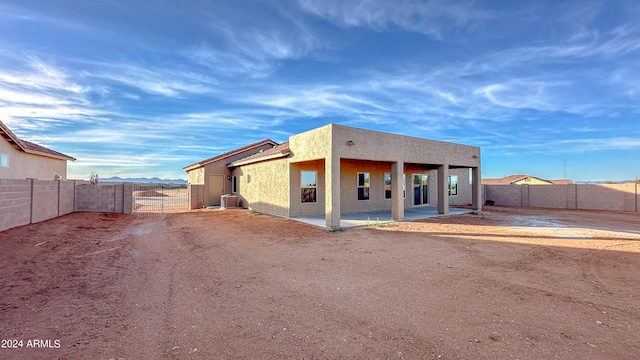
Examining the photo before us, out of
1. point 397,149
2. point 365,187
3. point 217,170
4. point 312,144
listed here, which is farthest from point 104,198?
point 397,149

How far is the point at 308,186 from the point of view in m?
14.1

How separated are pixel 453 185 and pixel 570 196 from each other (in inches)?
302

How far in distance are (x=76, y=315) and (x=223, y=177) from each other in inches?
720

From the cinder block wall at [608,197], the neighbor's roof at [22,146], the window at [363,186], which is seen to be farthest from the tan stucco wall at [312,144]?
the cinder block wall at [608,197]

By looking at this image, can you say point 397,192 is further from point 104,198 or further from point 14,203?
point 104,198

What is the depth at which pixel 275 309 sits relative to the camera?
12.9 feet

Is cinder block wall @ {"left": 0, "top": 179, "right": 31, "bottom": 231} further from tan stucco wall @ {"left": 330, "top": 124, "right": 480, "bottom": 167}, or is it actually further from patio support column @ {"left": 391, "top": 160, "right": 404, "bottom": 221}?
patio support column @ {"left": 391, "top": 160, "right": 404, "bottom": 221}

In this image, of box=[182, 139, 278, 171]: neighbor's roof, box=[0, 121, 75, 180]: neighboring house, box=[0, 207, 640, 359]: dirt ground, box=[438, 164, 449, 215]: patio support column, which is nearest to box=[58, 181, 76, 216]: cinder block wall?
box=[0, 207, 640, 359]: dirt ground

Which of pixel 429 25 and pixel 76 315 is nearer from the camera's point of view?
pixel 76 315

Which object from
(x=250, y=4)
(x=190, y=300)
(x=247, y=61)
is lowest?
(x=190, y=300)

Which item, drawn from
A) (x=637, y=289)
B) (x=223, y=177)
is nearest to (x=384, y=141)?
(x=637, y=289)

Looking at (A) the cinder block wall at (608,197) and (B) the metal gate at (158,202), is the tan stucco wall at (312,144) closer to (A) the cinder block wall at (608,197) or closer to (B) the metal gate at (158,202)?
(B) the metal gate at (158,202)

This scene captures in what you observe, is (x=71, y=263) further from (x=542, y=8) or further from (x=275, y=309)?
(x=542, y=8)

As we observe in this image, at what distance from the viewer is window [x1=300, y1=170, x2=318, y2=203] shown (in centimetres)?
1387
